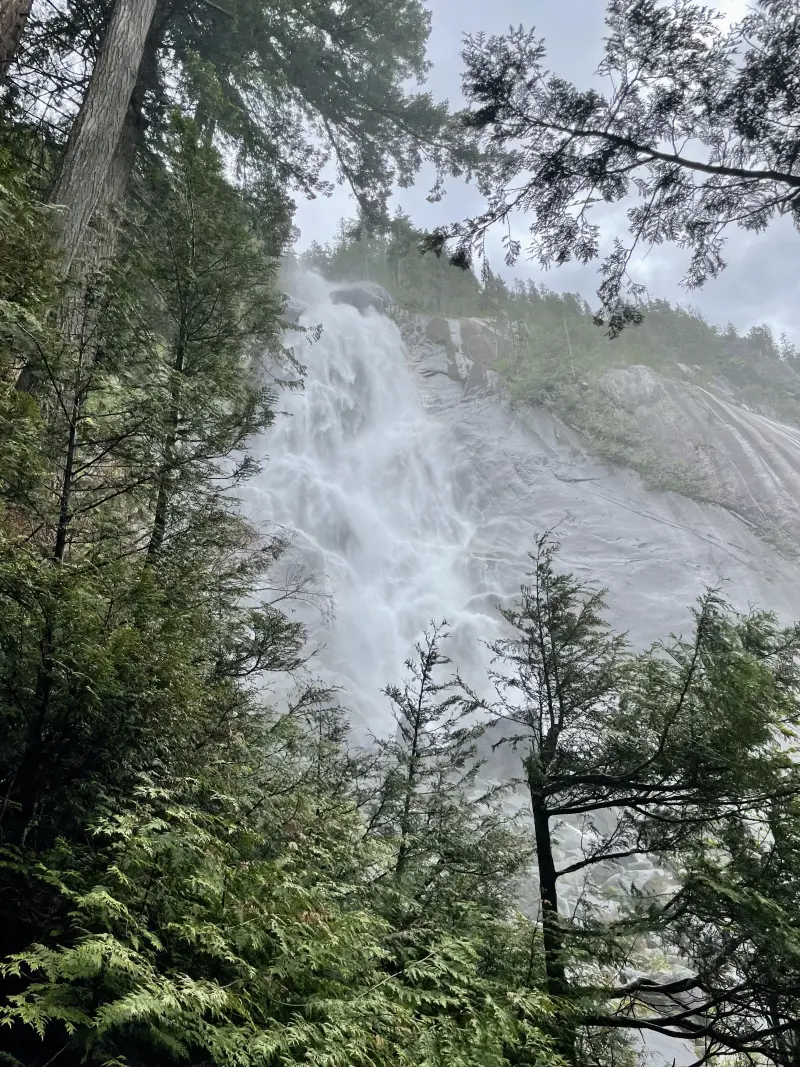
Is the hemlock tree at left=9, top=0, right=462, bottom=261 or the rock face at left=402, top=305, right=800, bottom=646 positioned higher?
the rock face at left=402, top=305, right=800, bottom=646

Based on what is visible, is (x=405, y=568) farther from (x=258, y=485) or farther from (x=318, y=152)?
(x=318, y=152)

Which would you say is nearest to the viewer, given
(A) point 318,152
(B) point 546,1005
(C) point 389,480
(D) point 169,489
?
(B) point 546,1005

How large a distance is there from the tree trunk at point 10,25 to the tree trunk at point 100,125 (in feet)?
2.71

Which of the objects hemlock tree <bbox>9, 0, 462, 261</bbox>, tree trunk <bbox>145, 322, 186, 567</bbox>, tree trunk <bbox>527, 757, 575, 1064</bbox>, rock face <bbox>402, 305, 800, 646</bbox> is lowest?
tree trunk <bbox>527, 757, 575, 1064</bbox>

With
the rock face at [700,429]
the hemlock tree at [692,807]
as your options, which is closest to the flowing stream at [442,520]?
the rock face at [700,429]

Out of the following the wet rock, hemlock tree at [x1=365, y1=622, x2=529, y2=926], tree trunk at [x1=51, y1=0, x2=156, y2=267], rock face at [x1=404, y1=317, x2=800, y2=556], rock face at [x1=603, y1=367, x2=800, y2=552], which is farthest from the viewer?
the wet rock

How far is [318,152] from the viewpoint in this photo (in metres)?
11.6

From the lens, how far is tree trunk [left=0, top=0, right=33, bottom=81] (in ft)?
14.7

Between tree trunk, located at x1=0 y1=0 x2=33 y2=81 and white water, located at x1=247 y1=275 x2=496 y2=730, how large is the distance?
16.3m

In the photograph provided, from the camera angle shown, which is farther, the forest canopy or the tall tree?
the tall tree

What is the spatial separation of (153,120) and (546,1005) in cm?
1027

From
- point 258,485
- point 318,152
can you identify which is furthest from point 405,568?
point 318,152

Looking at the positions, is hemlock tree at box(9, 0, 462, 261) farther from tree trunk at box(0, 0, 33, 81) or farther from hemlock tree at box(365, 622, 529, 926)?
hemlock tree at box(365, 622, 529, 926)

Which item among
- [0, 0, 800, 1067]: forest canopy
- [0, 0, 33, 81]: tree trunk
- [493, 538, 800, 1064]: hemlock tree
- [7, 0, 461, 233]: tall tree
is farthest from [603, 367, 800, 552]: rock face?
[0, 0, 33, 81]: tree trunk
